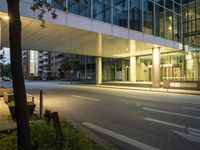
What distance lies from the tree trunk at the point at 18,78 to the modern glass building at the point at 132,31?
4784 millimetres

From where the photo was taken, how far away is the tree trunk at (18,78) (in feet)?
14.8

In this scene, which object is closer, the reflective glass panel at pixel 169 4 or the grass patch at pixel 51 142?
the grass patch at pixel 51 142

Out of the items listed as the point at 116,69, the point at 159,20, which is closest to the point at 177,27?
the point at 159,20

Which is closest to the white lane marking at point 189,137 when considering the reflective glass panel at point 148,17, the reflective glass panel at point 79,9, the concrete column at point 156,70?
the reflective glass panel at point 79,9

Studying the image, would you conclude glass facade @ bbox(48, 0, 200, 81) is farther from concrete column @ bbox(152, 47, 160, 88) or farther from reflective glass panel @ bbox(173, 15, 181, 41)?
concrete column @ bbox(152, 47, 160, 88)

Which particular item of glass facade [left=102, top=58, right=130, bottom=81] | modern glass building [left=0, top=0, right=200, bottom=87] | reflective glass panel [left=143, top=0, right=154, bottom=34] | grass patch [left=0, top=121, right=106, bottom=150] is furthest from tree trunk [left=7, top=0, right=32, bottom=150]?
glass facade [left=102, top=58, right=130, bottom=81]

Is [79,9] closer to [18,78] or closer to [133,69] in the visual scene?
[18,78]

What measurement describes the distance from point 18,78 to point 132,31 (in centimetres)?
2167

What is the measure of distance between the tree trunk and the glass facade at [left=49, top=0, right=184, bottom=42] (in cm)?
1429

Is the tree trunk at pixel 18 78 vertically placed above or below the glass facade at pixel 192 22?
below

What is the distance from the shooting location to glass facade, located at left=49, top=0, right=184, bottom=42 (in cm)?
2142

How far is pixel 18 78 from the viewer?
14.8 feet

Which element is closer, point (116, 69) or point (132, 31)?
point (132, 31)

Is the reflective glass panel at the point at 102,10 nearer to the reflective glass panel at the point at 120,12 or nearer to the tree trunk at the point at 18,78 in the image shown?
the reflective glass panel at the point at 120,12
